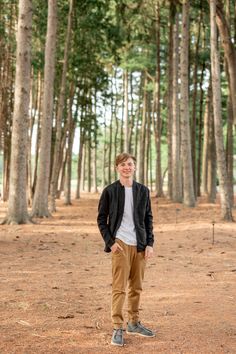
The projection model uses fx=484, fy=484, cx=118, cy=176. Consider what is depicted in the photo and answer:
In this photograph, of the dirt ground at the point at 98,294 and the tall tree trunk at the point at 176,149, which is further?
the tall tree trunk at the point at 176,149

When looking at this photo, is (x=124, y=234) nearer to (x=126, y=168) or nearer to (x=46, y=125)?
(x=126, y=168)

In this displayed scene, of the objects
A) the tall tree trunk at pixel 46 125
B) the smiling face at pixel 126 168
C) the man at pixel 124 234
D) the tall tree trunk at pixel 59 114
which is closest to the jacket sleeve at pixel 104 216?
the man at pixel 124 234

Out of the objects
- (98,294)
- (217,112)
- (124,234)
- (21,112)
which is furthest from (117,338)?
(217,112)

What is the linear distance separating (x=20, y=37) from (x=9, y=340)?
11152mm

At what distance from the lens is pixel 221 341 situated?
192 inches

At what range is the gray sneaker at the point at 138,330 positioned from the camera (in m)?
5.05

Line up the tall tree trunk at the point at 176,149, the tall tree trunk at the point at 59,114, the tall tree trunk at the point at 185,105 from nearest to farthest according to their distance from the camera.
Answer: the tall tree trunk at the point at 59,114 < the tall tree trunk at the point at 185,105 < the tall tree trunk at the point at 176,149

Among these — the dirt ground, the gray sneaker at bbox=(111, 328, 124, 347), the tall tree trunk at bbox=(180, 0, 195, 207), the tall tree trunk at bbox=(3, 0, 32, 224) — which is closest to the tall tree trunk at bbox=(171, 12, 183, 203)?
the tall tree trunk at bbox=(180, 0, 195, 207)

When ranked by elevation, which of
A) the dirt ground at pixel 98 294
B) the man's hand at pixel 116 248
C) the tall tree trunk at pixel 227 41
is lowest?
the dirt ground at pixel 98 294

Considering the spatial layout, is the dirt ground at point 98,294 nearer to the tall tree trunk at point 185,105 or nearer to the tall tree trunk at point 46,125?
the tall tree trunk at point 46,125

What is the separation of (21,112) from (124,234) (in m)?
10.1

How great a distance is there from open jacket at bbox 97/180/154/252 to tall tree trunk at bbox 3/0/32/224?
961 centimetres

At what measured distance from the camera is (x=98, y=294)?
23.0ft

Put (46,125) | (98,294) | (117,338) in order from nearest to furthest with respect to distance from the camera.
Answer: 1. (117,338)
2. (98,294)
3. (46,125)
